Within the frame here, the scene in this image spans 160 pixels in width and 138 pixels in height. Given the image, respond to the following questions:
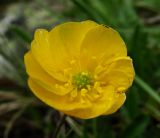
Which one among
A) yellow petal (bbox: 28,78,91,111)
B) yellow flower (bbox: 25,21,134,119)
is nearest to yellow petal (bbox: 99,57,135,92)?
yellow flower (bbox: 25,21,134,119)

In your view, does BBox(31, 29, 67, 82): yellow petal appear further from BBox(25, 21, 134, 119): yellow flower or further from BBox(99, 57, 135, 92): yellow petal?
BBox(99, 57, 135, 92): yellow petal

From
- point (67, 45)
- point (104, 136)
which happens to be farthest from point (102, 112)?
point (104, 136)

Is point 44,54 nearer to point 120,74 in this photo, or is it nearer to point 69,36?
point 69,36

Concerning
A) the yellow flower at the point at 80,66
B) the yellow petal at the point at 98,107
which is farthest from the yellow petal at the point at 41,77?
the yellow petal at the point at 98,107

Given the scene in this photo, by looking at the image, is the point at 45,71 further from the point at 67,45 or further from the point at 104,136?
the point at 104,136

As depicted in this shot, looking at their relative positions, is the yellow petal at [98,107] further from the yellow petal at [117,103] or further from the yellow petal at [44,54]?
the yellow petal at [44,54]

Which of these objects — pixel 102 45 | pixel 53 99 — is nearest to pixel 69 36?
pixel 102 45
